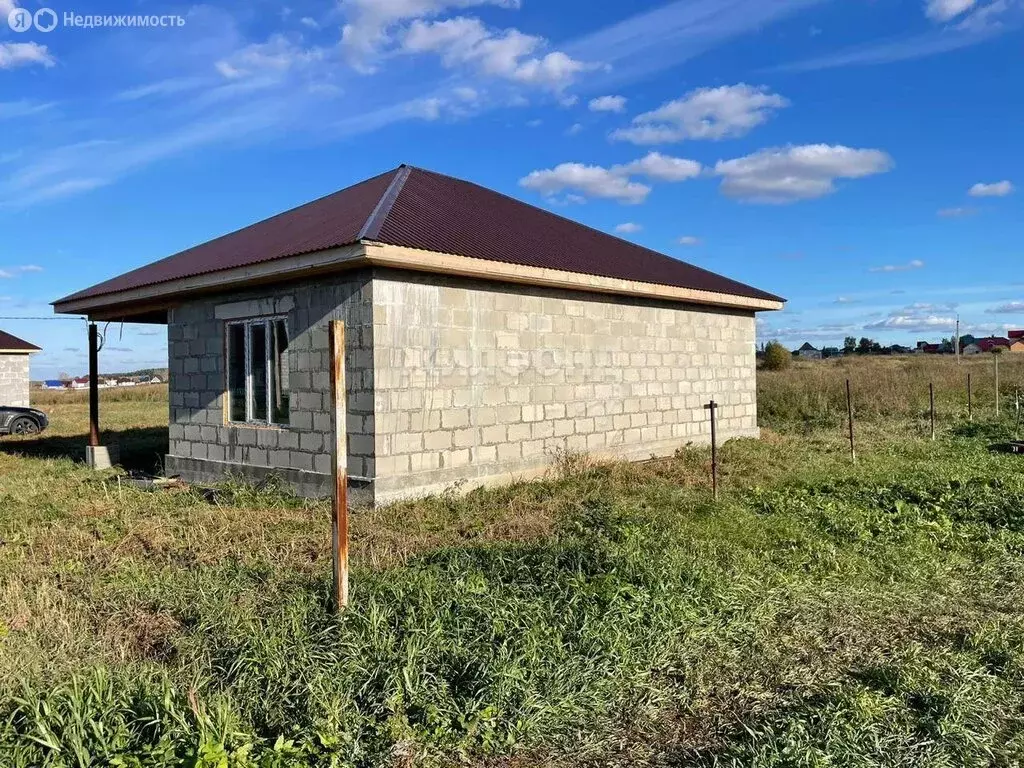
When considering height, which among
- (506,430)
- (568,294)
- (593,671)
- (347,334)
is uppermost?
(568,294)

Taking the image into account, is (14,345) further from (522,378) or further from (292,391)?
(522,378)

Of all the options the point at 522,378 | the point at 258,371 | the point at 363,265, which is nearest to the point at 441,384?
the point at 522,378

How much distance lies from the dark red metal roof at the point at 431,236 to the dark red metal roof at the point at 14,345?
16.1 metres

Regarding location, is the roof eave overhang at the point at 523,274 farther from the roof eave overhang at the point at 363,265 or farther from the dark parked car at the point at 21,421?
the dark parked car at the point at 21,421

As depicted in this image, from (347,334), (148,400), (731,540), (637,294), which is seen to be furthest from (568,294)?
(148,400)

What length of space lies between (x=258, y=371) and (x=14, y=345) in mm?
21639

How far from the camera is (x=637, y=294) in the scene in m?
10.7

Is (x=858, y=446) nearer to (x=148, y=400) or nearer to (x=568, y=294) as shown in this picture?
(x=568, y=294)

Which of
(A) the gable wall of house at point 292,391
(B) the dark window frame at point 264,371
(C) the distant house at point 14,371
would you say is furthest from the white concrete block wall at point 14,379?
(B) the dark window frame at point 264,371

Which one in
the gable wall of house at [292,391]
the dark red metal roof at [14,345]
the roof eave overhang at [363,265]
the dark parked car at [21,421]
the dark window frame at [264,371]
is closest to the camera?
the roof eave overhang at [363,265]

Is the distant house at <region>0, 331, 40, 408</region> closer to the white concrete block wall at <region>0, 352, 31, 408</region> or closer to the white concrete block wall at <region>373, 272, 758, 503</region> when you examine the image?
the white concrete block wall at <region>0, 352, 31, 408</region>

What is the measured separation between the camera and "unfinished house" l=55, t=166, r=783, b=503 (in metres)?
7.97

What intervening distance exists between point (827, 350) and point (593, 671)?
2894 inches

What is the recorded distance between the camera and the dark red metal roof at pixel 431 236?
27.1 ft
